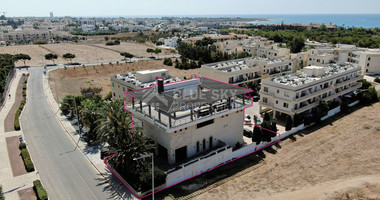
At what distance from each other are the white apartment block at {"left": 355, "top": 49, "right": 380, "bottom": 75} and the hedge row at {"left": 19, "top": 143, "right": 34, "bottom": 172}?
305 ft

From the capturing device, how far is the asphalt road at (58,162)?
30.8 m

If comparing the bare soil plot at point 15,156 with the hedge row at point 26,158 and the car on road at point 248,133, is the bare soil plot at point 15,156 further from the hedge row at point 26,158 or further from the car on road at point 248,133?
the car on road at point 248,133

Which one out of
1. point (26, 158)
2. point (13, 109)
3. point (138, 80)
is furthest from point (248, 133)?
point (13, 109)

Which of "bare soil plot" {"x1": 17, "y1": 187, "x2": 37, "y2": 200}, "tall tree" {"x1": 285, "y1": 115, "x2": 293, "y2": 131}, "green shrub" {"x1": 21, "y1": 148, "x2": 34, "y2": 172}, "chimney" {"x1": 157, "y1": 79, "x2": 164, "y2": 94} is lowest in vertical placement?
"bare soil plot" {"x1": 17, "y1": 187, "x2": 37, "y2": 200}

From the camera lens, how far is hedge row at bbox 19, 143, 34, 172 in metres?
34.2

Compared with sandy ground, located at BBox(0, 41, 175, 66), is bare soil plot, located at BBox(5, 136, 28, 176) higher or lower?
lower

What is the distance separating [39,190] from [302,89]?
44.6 metres

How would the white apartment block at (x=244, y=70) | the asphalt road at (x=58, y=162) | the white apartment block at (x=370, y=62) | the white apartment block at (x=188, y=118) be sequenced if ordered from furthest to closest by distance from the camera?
the white apartment block at (x=370, y=62) < the white apartment block at (x=244, y=70) < the white apartment block at (x=188, y=118) < the asphalt road at (x=58, y=162)

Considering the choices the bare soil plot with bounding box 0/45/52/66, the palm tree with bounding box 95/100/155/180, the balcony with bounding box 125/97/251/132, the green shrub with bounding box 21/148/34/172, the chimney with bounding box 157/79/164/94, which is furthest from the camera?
the bare soil plot with bounding box 0/45/52/66

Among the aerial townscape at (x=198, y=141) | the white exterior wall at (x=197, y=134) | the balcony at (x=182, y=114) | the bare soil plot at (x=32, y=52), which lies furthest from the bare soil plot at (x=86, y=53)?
the white exterior wall at (x=197, y=134)

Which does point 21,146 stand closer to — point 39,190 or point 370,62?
point 39,190

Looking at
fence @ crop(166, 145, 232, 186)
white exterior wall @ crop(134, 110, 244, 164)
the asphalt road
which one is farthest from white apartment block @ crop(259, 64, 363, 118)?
the asphalt road

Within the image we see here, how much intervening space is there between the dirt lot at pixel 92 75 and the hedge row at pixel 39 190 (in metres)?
43.6

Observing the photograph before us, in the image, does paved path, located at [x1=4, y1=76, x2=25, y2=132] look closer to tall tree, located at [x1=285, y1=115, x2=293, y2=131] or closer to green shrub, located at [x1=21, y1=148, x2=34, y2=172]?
green shrub, located at [x1=21, y1=148, x2=34, y2=172]
